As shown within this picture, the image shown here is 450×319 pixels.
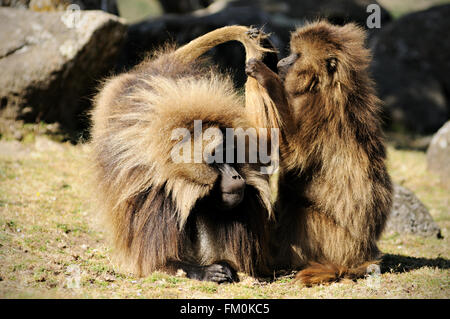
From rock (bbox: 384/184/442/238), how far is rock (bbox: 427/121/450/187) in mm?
2407

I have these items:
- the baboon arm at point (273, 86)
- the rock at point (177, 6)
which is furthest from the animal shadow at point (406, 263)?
the rock at point (177, 6)

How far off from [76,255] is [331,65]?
322 centimetres

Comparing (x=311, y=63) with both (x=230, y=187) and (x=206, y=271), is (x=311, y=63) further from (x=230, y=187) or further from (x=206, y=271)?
(x=206, y=271)

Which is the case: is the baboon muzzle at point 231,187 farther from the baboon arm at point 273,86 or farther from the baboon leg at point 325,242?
the baboon leg at point 325,242

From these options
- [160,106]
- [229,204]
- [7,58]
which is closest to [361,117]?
[229,204]

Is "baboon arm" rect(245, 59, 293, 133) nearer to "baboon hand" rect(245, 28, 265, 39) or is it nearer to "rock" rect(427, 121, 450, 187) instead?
"baboon hand" rect(245, 28, 265, 39)

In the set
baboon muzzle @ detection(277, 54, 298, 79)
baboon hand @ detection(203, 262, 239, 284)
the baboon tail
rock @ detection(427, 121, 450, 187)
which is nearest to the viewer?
baboon hand @ detection(203, 262, 239, 284)

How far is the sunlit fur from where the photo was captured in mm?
5191

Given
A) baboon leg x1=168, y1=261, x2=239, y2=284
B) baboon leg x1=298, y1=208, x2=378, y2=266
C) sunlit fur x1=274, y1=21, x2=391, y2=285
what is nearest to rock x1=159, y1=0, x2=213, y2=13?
sunlit fur x1=274, y1=21, x2=391, y2=285

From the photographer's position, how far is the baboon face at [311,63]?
17.2 ft

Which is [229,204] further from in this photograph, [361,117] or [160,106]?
[361,117]

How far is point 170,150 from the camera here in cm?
444

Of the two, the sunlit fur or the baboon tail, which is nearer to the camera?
the baboon tail

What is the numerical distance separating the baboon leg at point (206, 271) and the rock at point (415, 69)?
31.0ft
